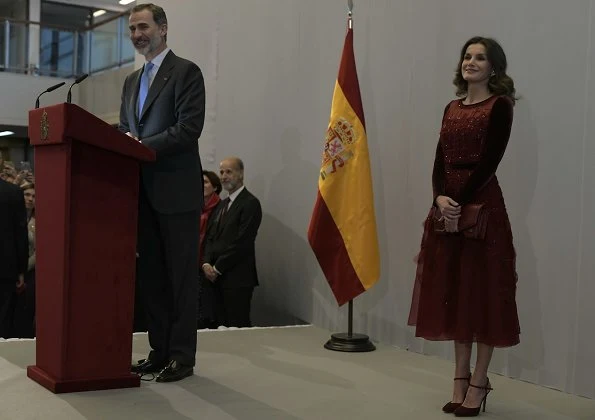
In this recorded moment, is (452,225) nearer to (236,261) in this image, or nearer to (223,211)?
(236,261)

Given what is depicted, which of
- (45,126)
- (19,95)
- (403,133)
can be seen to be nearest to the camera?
(45,126)

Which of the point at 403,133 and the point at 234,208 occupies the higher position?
the point at 403,133

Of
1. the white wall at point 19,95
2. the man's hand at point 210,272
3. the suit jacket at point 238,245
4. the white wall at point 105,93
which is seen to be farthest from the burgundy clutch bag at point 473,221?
the white wall at point 19,95

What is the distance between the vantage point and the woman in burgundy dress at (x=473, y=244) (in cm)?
302

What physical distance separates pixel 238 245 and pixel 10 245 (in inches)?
57.3

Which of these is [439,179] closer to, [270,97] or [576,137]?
[576,137]

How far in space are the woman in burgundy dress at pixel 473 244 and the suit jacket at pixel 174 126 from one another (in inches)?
40.0

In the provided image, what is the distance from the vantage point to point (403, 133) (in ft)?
15.4

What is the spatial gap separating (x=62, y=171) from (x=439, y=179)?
4.70 ft

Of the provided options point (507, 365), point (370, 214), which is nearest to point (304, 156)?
point (370, 214)

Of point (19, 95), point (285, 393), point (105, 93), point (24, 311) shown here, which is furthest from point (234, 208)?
point (19, 95)

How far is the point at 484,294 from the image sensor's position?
305cm

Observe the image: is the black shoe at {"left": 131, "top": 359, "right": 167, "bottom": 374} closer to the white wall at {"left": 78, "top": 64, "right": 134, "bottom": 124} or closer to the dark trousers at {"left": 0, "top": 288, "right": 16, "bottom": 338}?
the dark trousers at {"left": 0, "top": 288, "right": 16, "bottom": 338}

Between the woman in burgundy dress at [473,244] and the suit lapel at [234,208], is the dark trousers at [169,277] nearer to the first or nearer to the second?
the woman in burgundy dress at [473,244]
